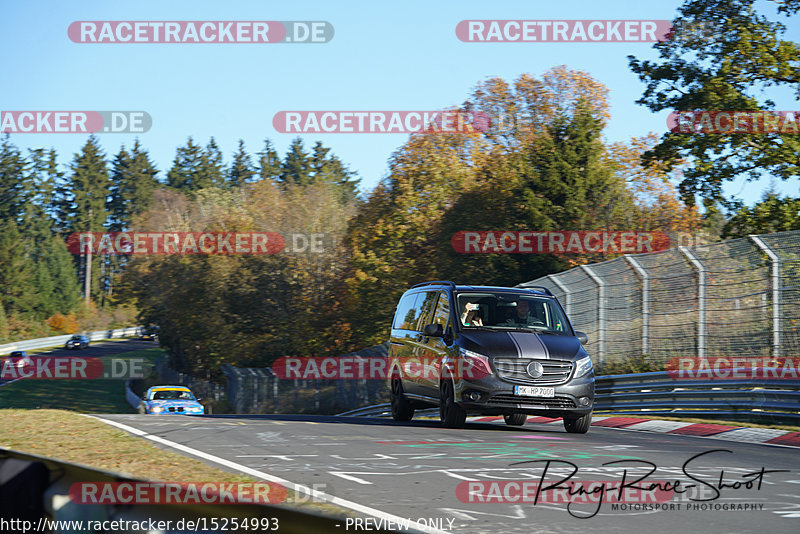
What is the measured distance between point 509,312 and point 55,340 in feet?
337

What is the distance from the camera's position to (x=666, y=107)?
28266 millimetres

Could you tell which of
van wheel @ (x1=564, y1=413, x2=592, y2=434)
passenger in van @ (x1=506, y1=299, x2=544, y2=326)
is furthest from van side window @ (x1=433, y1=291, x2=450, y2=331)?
van wheel @ (x1=564, y1=413, x2=592, y2=434)

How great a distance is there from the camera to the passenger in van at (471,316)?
14219 millimetres

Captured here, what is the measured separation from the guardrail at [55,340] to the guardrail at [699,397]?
89.0 m

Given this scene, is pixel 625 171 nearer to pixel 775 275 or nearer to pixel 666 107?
pixel 666 107

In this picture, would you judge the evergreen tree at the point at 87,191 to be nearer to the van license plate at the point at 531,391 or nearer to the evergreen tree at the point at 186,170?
the evergreen tree at the point at 186,170

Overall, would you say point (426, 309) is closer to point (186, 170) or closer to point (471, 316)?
point (471, 316)

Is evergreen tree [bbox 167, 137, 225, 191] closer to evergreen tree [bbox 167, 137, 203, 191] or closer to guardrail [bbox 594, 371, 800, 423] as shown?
evergreen tree [bbox 167, 137, 203, 191]

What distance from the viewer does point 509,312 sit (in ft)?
47.5

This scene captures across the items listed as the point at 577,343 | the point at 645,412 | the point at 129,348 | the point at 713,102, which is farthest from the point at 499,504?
the point at 129,348

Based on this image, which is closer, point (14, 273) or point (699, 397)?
point (699, 397)

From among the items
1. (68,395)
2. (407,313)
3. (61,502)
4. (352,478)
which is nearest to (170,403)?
(407,313)

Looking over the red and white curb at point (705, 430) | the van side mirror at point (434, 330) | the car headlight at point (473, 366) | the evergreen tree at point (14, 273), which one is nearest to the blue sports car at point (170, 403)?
the red and white curb at point (705, 430)

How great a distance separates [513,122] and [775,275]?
43.5 metres
